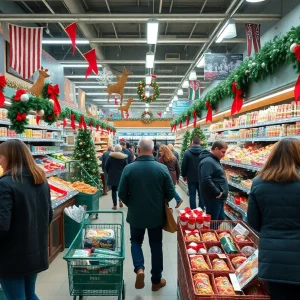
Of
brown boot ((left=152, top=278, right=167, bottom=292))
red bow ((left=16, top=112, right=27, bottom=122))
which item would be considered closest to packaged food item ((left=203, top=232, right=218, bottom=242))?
brown boot ((left=152, top=278, right=167, bottom=292))

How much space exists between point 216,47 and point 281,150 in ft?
40.9

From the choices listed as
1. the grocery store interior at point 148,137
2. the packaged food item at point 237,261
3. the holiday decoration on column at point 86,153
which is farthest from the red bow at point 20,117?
the packaged food item at point 237,261

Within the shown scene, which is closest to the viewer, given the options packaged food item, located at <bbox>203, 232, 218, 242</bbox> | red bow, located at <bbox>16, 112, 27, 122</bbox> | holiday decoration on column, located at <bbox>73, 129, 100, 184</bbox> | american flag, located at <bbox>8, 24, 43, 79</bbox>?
packaged food item, located at <bbox>203, 232, 218, 242</bbox>

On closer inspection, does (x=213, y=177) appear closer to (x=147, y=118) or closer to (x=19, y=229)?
(x=19, y=229)

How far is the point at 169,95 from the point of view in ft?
86.7

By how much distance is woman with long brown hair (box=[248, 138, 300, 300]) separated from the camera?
208 centimetres

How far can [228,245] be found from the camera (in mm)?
2877

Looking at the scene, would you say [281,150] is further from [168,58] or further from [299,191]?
[168,58]

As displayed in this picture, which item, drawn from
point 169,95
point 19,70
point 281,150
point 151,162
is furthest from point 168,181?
point 169,95

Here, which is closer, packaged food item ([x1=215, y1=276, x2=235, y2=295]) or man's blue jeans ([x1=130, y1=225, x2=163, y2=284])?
packaged food item ([x1=215, y1=276, x2=235, y2=295])

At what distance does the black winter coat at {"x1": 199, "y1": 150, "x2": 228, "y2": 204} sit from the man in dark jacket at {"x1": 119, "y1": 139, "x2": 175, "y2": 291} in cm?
108

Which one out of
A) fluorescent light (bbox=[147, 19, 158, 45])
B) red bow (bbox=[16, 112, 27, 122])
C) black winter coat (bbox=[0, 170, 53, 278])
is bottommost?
black winter coat (bbox=[0, 170, 53, 278])

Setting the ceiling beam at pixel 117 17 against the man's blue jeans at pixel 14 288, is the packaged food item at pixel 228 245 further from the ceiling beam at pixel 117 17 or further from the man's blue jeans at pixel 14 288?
the ceiling beam at pixel 117 17

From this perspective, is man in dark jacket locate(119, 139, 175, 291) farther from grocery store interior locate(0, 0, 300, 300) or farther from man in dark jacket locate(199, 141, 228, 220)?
man in dark jacket locate(199, 141, 228, 220)
